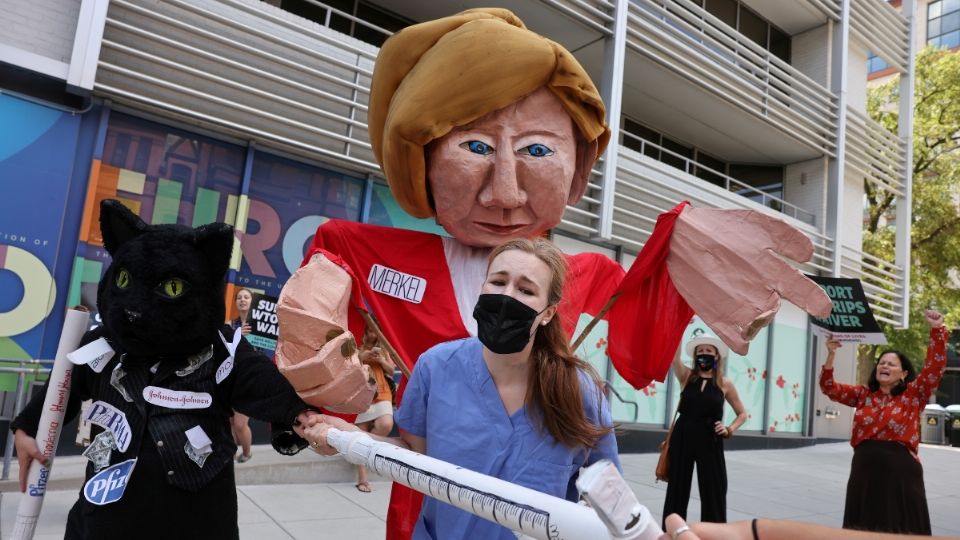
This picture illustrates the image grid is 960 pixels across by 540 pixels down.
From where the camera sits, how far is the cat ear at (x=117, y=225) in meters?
2.09

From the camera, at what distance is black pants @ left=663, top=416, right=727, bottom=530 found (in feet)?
16.3

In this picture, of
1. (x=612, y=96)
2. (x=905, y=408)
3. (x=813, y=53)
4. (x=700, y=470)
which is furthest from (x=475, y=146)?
(x=813, y=53)

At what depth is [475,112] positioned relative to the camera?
218cm

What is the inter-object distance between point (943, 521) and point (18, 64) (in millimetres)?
9660

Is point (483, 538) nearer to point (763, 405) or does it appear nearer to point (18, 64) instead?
point (18, 64)

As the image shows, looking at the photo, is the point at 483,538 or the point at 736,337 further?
the point at 736,337

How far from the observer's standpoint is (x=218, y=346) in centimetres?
214

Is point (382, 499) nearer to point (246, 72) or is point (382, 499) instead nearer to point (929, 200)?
point (246, 72)

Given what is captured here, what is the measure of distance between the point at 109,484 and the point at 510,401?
1.21 meters

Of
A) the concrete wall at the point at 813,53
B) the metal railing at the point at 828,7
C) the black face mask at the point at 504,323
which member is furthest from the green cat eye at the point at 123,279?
the concrete wall at the point at 813,53

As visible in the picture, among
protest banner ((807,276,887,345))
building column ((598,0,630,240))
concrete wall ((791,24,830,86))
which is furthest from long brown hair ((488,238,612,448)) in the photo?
concrete wall ((791,24,830,86))

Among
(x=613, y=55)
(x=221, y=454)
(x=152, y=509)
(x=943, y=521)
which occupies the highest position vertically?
(x=613, y=55)

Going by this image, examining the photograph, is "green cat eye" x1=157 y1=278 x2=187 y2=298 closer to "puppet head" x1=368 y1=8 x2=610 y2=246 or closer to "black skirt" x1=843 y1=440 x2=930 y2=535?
"puppet head" x1=368 y1=8 x2=610 y2=246

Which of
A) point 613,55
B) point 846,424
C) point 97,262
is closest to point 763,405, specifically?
point 846,424
